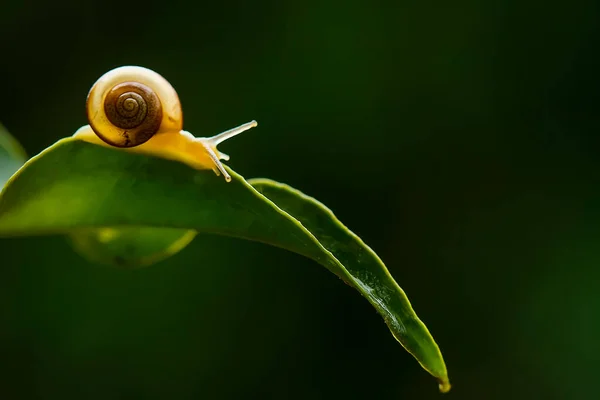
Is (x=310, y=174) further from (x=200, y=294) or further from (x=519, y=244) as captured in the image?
(x=519, y=244)

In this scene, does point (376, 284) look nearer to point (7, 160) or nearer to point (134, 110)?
point (134, 110)

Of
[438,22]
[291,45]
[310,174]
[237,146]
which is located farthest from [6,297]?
[438,22]

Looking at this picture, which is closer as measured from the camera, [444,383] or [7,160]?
[444,383]

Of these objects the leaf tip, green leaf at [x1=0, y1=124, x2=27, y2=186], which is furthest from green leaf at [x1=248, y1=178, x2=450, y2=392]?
green leaf at [x1=0, y1=124, x2=27, y2=186]

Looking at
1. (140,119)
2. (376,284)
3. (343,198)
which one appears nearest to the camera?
(376,284)

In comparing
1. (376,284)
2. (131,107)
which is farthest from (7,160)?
(376,284)

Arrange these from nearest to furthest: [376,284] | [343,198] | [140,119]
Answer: [376,284] → [140,119] → [343,198]

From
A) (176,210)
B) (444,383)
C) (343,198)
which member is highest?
(176,210)

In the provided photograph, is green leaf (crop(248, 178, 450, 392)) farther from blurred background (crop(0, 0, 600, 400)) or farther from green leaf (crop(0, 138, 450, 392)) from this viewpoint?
blurred background (crop(0, 0, 600, 400))
